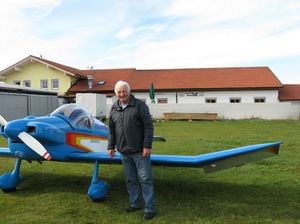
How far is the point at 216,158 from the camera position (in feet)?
16.6

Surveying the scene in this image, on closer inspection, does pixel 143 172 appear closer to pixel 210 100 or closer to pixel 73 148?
pixel 73 148

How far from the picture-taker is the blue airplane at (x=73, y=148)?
5188mm

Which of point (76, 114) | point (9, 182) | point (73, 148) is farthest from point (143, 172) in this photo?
point (9, 182)

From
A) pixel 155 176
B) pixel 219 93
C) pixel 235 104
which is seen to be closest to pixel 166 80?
pixel 219 93

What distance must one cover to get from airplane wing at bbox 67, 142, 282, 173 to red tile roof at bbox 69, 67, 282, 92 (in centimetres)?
3009

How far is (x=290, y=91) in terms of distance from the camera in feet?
121

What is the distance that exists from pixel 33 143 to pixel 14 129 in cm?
37

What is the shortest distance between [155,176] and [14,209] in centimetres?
317

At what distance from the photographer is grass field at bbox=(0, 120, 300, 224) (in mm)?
5031

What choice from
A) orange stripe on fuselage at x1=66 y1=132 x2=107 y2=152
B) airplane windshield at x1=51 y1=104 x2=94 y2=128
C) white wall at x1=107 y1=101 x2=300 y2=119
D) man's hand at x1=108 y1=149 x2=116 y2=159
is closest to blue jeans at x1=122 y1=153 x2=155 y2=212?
man's hand at x1=108 y1=149 x2=116 y2=159

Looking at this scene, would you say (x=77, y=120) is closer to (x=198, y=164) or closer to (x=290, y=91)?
(x=198, y=164)

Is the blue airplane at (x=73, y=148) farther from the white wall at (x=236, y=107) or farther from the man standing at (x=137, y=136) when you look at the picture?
the white wall at (x=236, y=107)

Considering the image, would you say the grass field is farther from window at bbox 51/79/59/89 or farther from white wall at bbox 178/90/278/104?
window at bbox 51/79/59/89

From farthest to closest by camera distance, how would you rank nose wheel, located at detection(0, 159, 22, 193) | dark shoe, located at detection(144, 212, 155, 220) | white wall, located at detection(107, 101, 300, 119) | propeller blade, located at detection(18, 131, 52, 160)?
white wall, located at detection(107, 101, 300, 119) < nose wheel, located at detection(0, 159, 22, 193) < propeller blade, located at detection(18, 131, 52, 160) < dark shoe, located at detection(144, 212, 155, 220)
